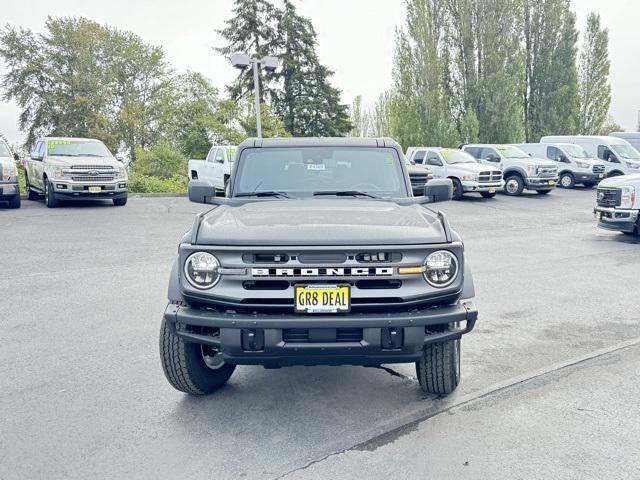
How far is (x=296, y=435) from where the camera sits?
354 centimetres

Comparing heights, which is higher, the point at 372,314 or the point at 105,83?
the point at 105,83

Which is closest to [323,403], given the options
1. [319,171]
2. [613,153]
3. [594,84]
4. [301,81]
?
[319,171]

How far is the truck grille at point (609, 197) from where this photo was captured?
11680mm

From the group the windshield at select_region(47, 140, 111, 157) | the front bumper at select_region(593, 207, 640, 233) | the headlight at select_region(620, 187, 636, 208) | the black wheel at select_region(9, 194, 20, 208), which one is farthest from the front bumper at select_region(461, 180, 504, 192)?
the black wheel at select_region(9, 194, 20, 208)

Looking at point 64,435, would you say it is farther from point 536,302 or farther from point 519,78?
point 519,78

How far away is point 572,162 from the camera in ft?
85.5

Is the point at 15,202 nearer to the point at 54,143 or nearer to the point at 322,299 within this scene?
the point at 54,143

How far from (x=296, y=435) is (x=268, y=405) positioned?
0.49m

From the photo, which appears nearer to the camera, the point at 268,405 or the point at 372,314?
the point at 372,314

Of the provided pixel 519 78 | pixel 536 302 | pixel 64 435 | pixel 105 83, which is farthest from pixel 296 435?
pixel 105 83

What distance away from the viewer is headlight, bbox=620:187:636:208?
452 inches

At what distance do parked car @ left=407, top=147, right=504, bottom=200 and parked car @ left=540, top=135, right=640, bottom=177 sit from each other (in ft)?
23.2

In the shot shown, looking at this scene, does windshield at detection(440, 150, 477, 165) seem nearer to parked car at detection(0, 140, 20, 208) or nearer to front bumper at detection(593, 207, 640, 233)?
front bumper at detection(593, 207, 640, 233)

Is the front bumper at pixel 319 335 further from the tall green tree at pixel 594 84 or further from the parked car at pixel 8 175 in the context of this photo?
the tall green tree at pixel 594 84
